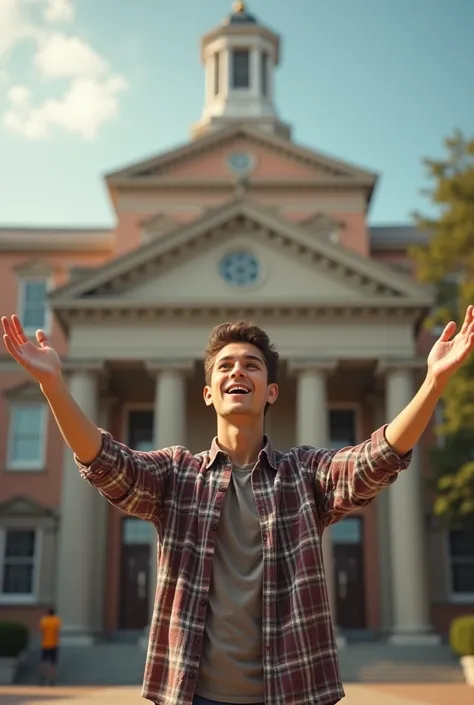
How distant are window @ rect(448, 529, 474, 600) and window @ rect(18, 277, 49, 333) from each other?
15.4m

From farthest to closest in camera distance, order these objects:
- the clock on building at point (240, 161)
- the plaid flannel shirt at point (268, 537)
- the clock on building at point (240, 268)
A: the clock on building at point (240, 161)
the clock on building at point (240, 268)
the plaid flannel shirt at point (268, 537)

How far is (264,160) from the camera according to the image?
109 feet

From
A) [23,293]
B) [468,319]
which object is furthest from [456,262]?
[468,319]

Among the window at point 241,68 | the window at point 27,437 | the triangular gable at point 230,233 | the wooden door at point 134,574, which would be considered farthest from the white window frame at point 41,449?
the window at point 241,68

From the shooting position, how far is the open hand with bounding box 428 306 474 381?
3025 mm

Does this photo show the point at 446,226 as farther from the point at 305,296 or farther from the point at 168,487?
the point at 168,487

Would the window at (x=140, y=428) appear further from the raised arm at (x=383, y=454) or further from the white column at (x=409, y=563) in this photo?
the raised arm at (x=383, y=454)

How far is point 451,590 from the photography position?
88.6ft

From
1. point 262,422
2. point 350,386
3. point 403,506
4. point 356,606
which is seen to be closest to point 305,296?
point 350,386

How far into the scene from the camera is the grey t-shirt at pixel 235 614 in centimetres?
280

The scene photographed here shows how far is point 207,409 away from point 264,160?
11146 millimetres

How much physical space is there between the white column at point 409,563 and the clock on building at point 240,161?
524 inches

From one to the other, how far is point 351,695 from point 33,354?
48.2 feet

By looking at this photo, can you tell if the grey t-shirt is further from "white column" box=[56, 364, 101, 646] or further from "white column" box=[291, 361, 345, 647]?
"white column" box=[291, 361, 345, 647]
